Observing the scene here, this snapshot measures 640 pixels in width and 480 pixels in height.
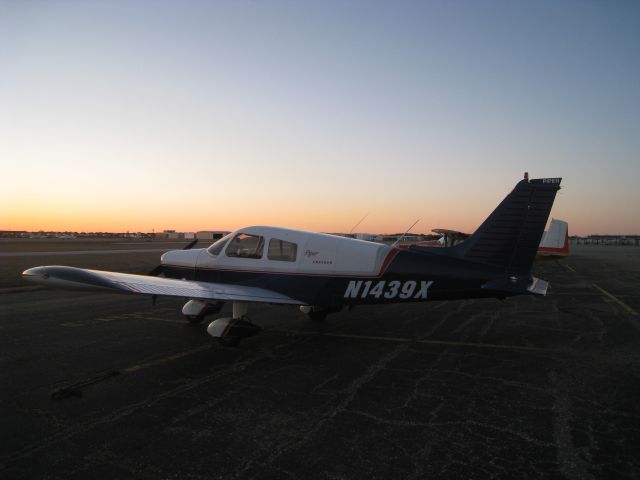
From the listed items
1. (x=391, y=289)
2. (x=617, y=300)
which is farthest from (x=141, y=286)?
(x=617, y=300)

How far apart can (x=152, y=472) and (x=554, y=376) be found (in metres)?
5.26

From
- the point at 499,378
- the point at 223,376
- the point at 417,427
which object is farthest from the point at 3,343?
the point at 499,378

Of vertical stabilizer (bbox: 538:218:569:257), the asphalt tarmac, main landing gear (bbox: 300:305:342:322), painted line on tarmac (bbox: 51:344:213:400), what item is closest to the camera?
the asphalt tarmac

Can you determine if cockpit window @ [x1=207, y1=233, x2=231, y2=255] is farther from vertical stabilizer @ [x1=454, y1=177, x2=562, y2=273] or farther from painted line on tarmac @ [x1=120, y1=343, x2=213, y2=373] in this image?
vertical stabilizer @ [x1=454, y1=177, x2=562, y2=273]

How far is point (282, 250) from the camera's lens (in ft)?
26.2

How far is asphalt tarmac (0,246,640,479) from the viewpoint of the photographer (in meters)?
3.42

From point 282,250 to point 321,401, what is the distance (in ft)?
12.4

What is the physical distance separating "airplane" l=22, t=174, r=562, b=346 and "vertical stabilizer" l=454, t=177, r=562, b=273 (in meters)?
0.02

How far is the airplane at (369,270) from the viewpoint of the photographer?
6.98 m

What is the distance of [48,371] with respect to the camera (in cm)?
571

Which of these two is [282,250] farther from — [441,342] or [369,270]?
[441,342]

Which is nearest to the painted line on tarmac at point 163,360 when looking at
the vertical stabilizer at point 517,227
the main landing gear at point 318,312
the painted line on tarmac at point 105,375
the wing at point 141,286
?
the painted line on tarmac at point 105,375

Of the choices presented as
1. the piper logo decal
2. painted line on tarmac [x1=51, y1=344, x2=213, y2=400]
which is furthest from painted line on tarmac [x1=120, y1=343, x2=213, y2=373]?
the piper logo decal

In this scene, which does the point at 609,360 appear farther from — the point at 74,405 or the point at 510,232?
the point at 74,405
